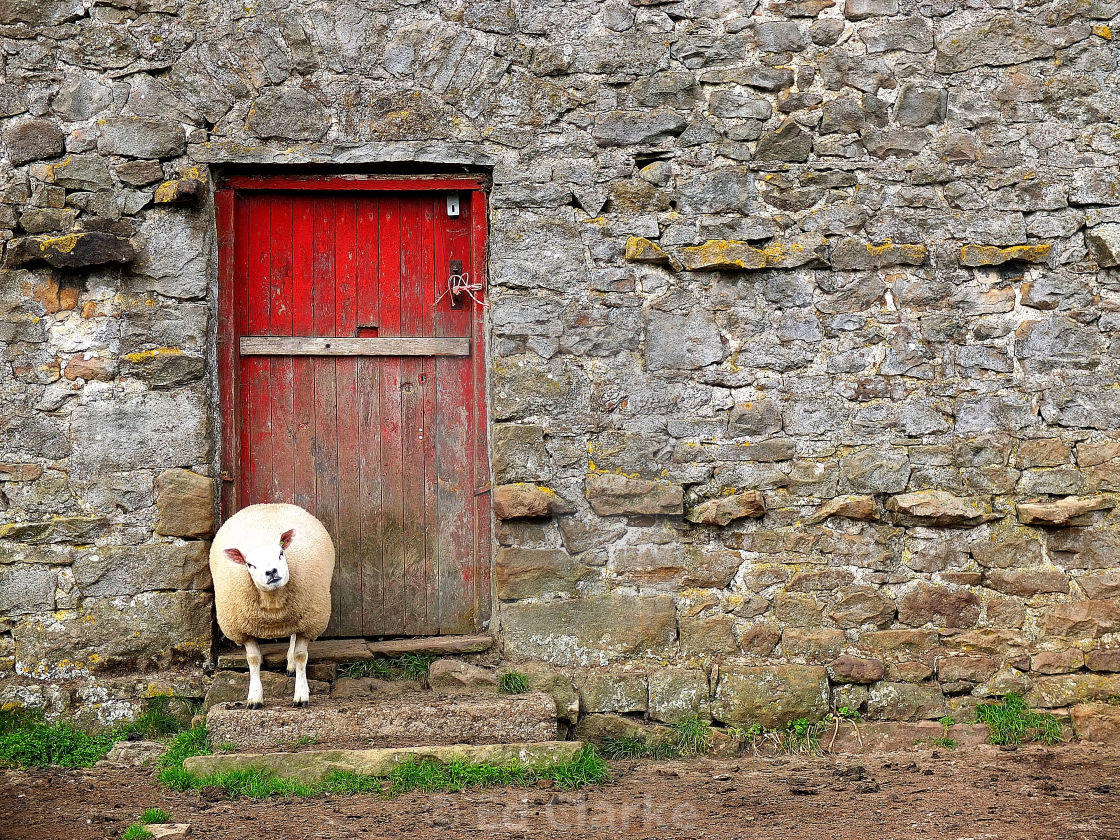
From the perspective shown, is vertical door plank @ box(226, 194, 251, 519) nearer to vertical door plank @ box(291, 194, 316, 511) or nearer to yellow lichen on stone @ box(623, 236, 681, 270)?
vertical door plank @ box(291, 194, 316, 511)

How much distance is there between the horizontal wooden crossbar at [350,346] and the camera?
4.93 meters

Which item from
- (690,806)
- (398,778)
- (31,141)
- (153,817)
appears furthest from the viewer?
(31,141)

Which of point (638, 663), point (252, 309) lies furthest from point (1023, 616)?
point (252, 309)

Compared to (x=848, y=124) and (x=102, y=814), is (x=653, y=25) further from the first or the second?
(x=102, y=814)

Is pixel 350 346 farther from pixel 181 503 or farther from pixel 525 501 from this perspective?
pixel 525 501

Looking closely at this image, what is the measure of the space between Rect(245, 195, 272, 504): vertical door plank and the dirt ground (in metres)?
1.48

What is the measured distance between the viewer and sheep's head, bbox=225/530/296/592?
13.2ft

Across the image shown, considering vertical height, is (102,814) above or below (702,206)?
below

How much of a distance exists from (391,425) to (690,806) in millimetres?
2360

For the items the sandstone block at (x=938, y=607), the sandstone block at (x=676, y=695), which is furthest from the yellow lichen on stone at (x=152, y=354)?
the sandstone block at (x=938, y=607)

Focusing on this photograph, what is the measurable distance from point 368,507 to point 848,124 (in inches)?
123

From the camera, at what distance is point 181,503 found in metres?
4.66

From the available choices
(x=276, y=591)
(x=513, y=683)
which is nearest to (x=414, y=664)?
(x=513, y=683)

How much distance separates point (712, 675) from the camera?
185 inches
